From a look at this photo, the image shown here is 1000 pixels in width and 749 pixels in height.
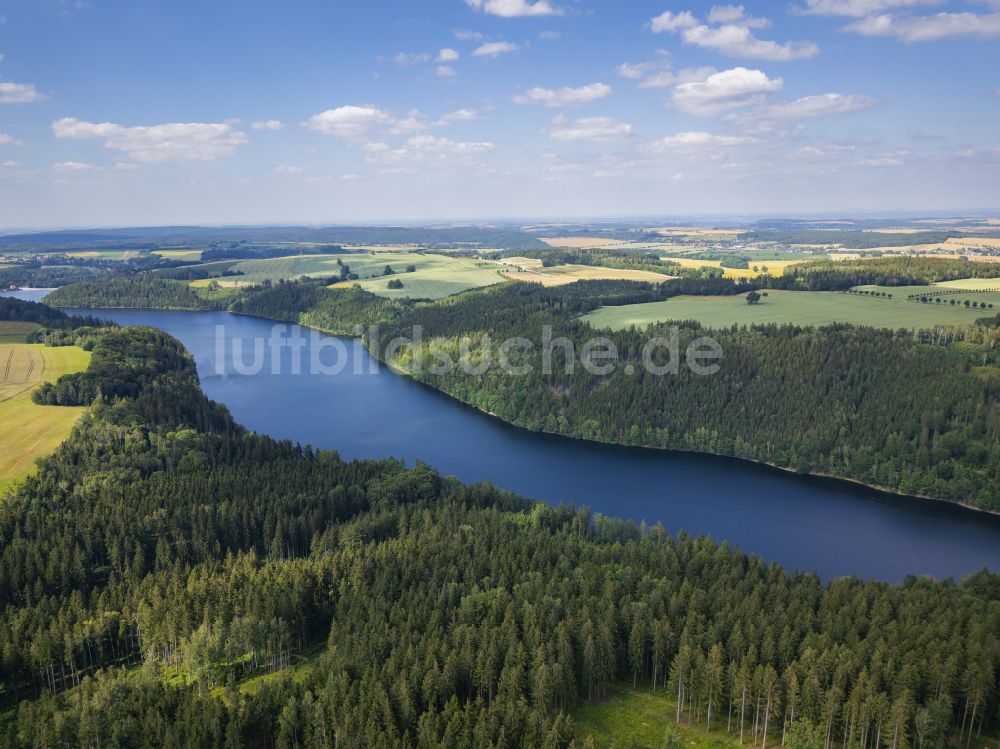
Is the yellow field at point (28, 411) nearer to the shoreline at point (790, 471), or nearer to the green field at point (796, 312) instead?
the shoreline at point (790, 471)

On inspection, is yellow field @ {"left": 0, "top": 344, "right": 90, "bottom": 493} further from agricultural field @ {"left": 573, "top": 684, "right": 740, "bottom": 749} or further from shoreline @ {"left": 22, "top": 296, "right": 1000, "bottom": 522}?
shoreline @ {"left": 22, "top": 296, "right": 1000, "bottom": 522}

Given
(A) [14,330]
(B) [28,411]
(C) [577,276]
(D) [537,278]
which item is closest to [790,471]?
(B) [28,411]

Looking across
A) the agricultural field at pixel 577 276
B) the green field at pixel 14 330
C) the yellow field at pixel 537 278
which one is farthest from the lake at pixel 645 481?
the agricultural field at pixel 577 276

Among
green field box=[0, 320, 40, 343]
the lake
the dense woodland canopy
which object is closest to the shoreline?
the dense woodland canopy

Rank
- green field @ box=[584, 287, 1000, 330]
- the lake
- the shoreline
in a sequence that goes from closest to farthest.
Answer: the lake
the shoreline
green field @ box=[584, 287, 1000, 330]

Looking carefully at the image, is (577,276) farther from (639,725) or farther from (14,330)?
(639,725)

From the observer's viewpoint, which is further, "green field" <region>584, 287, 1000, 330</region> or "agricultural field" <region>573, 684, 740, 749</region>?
"green field" <region>584, 287, 1000, 330</region>
